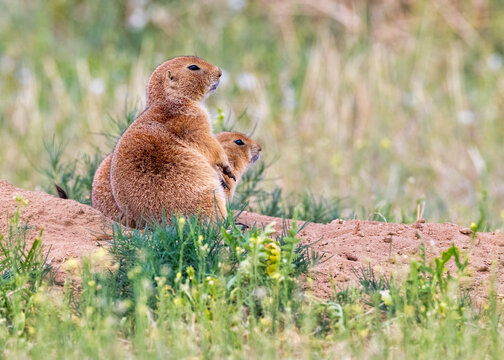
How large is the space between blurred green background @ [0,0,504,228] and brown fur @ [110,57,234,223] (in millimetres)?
2967

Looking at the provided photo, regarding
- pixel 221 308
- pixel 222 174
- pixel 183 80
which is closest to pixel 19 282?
pixel 221 308

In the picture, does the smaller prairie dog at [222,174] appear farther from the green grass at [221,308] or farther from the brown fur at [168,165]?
the green grass at [221,308]

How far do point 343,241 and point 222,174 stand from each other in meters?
0.84

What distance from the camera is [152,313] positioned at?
144 inches

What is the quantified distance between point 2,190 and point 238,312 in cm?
207

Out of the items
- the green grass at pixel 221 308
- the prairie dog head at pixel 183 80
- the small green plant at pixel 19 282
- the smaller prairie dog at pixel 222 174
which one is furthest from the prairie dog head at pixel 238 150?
the small green plant at pixel 19 282

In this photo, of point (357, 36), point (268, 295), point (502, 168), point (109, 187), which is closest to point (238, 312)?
point (268, 295)

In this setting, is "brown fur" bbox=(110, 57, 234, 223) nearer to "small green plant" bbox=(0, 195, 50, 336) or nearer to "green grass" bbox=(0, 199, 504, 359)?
"green grass" bbox=(0, 199, 504, 359)

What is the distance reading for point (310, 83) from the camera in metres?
9.41

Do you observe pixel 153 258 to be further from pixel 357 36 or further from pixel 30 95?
pixel 357 36

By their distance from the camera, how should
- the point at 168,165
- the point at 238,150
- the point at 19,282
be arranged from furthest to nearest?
the point at 238,150
the point at 168,165
the point at 19,282

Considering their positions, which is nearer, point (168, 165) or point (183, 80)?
point (168, 165)

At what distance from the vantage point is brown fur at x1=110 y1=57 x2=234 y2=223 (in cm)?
432

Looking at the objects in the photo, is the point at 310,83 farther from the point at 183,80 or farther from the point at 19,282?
the point at 19,282
